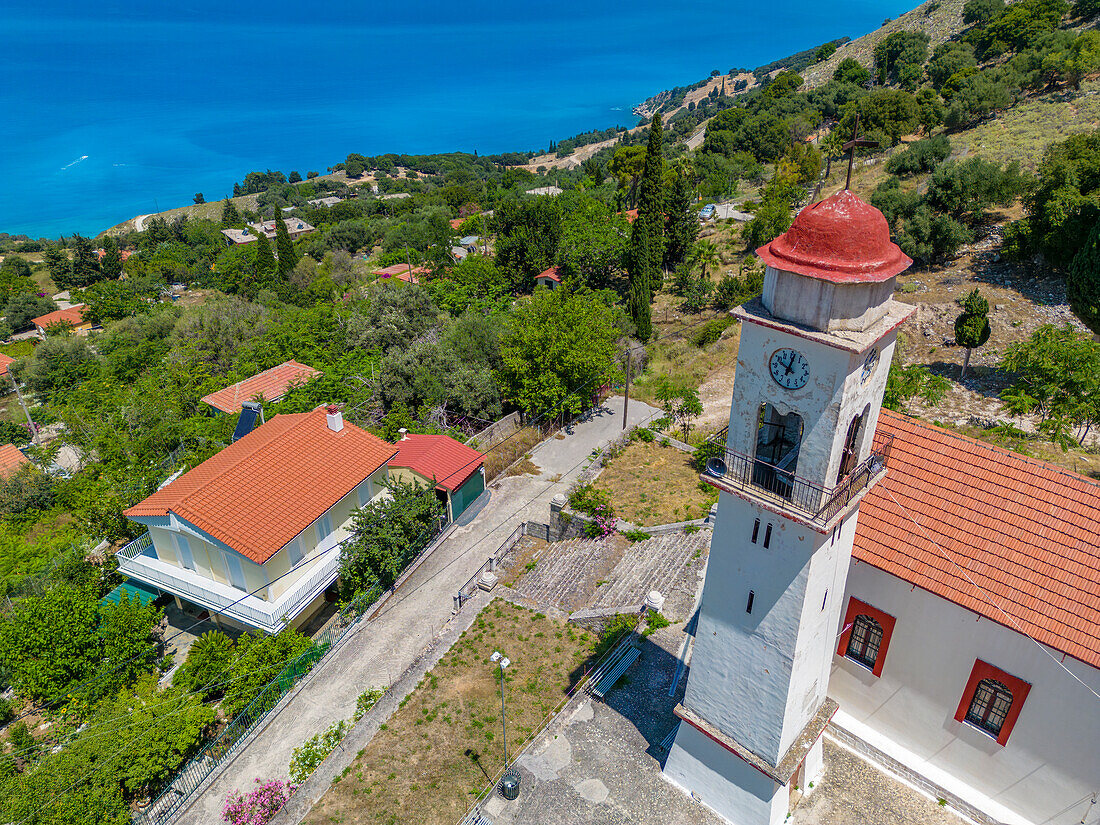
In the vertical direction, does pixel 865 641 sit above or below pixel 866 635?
below

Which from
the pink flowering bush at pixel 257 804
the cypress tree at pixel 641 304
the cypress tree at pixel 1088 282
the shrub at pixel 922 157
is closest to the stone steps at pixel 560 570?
the pink flowering bush at pixel 257 804

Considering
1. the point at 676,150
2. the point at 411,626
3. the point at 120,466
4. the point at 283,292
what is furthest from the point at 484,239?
the point at 411,626

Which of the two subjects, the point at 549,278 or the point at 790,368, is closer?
the point at 790,368

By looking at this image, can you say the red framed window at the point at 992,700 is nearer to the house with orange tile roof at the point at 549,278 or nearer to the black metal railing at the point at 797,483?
the black metal railing at the point at 797,483

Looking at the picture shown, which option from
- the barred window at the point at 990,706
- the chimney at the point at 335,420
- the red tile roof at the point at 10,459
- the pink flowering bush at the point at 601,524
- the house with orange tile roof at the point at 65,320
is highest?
the chimney at the point at 335,420

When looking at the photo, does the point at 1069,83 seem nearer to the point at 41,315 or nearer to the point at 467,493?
the point at 467,493

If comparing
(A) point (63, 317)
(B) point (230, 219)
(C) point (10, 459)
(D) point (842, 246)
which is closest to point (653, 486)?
(D) point (842, 246)

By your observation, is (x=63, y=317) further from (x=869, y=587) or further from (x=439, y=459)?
(x=869, y=587)
